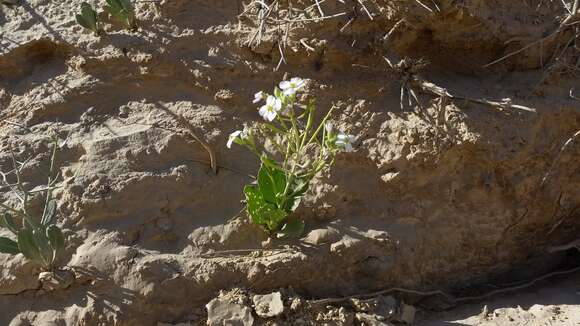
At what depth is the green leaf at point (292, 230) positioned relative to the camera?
2.56 meters

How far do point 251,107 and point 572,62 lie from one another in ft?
4.61

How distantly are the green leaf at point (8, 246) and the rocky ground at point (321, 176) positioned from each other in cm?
11

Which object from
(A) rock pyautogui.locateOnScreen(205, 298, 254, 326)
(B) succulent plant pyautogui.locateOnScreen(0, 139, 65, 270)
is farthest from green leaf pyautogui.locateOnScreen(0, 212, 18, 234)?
(A) rock pyautogui.locateOnScreen(205, 298, 254, 326)

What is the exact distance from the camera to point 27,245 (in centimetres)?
233

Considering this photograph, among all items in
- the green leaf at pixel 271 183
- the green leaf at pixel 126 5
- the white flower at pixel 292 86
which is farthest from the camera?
the green leaf at pixel 126 5

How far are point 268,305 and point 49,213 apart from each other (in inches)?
33.8

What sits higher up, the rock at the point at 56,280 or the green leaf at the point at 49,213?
the green leaf at the point at 49,213

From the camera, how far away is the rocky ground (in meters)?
2.47

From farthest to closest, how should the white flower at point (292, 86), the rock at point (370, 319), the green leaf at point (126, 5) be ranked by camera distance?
the green leaf at point (126, 5)
the rock at point (370, 319)
the white flower at point (292, 86)

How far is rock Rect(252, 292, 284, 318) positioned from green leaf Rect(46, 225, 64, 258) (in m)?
0.72

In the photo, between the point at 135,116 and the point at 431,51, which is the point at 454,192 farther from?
the point at 135,116

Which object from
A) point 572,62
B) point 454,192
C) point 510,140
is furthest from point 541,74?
point 454,192

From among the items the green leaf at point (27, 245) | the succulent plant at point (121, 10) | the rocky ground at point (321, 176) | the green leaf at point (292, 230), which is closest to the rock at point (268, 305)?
the rocky ground at point (321, 176)

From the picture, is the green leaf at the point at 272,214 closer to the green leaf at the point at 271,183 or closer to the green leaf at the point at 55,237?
the green leaf at the point at 271,183
